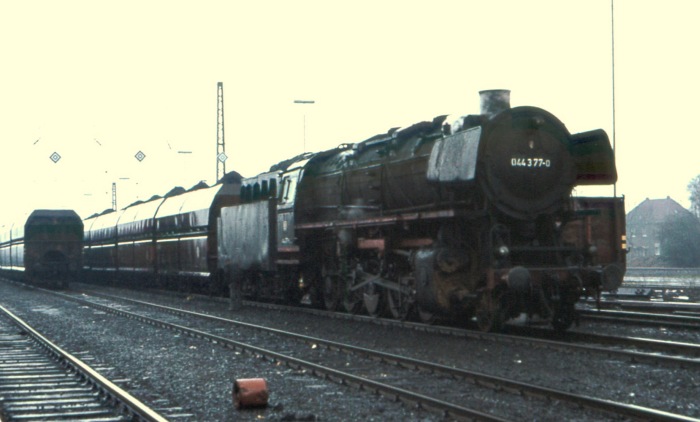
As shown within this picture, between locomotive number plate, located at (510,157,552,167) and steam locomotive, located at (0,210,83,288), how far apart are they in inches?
1054

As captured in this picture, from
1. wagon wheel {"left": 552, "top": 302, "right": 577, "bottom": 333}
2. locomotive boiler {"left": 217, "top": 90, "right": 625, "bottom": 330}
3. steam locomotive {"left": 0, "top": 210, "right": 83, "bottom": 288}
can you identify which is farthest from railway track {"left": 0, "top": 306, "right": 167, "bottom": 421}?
steam locomotive {"left": 0, "top": 210, "right": 83, "bottom": 288}

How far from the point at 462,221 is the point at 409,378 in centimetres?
495

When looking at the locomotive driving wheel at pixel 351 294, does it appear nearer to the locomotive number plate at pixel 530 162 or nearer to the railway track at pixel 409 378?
the railway track at pixel 409 378

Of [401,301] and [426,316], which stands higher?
[401,301]

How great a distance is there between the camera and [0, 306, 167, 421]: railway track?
817cm

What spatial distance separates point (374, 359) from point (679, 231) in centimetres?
5174

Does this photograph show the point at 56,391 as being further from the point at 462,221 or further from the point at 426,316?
the point at 426,316

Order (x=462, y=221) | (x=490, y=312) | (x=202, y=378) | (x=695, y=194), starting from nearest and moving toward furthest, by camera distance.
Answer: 1. (x=202, y=378)
2. (x=490, y=312)
3. (x=462, y=221)
4. (x=695, y=194)

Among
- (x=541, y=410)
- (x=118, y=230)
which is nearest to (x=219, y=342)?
(x=541, y=410)

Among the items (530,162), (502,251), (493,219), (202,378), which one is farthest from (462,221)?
(202,378)

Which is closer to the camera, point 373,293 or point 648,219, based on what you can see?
point 373,293

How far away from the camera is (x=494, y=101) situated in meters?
14.3

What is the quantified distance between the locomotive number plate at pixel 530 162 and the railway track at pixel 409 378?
389 cm

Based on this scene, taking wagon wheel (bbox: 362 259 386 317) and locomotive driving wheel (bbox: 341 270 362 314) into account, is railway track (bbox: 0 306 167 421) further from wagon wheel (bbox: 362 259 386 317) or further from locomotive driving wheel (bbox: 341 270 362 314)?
locomotive driving wheel (bbox: 341 270 362 314)
